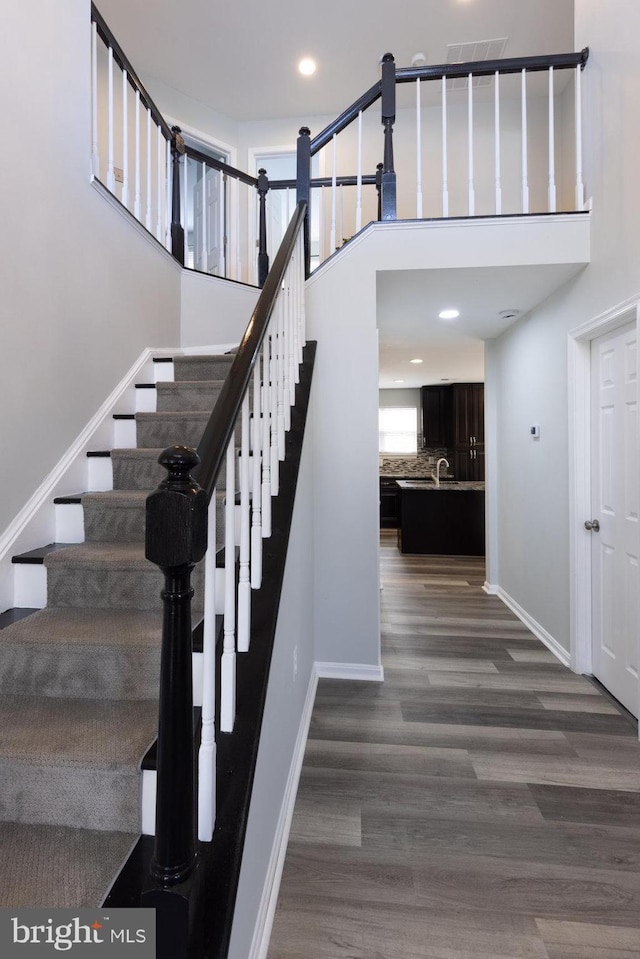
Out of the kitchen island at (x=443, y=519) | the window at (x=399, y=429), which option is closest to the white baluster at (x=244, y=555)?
the kitchen island at (x=443, y=519)

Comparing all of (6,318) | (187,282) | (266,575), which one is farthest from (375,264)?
(266,575)

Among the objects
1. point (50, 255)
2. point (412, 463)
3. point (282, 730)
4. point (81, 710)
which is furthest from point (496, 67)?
point (412, 463)

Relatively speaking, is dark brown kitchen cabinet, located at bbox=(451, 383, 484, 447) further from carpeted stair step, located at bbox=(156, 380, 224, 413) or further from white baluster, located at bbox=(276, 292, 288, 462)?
white baluster, located at bbox=(276, 292, 288, 462)

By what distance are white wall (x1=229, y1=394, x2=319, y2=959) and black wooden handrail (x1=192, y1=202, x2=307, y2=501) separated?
798mm

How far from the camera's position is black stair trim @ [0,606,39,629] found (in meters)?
1.56

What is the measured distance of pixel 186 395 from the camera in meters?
2.59

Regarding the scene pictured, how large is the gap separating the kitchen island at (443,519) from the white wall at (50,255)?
456 cm

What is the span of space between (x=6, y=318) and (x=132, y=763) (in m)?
1.62

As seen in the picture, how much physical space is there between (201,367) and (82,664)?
1906 millimetres

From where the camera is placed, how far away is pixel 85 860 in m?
1.00

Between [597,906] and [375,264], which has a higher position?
[375,264]

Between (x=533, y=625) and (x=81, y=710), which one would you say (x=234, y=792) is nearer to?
(x=81, y=710)

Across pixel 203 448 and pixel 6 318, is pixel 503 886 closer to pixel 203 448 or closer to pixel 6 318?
pixel 203 448

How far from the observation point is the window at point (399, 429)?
30.9 ft
